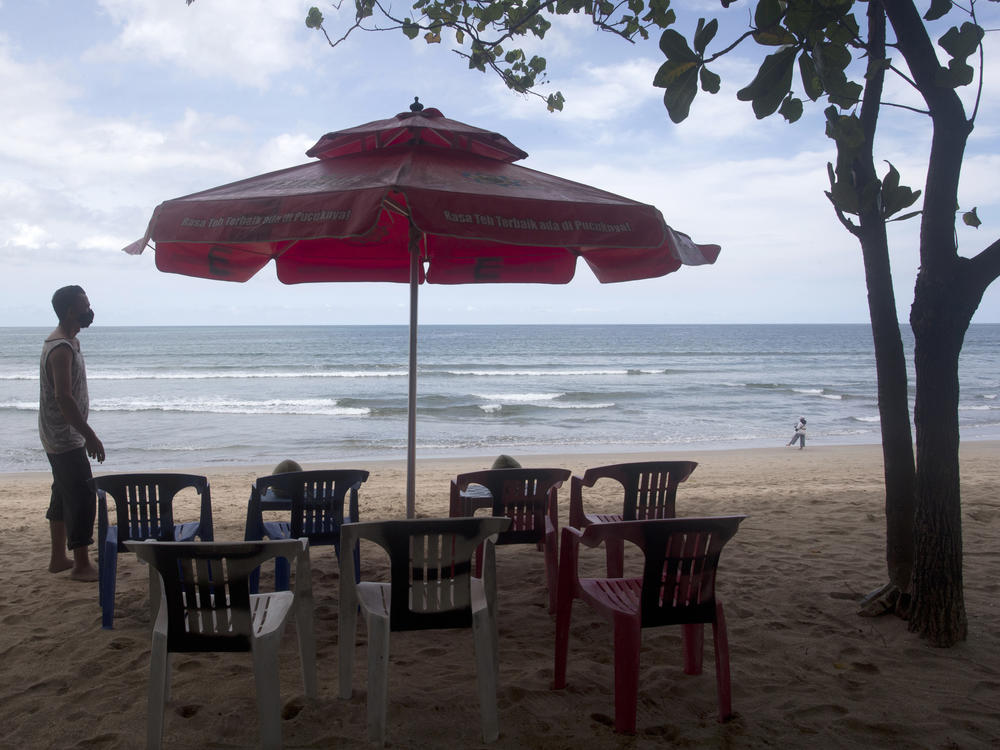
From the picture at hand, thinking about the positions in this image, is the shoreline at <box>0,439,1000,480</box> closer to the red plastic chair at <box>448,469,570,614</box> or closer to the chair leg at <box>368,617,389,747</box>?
the red plastic chair at <box>448,469,570,614</box>

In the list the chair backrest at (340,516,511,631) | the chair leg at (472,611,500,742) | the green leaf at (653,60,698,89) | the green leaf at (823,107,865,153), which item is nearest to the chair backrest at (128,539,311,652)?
the chair backrest at (340,516,511,631)

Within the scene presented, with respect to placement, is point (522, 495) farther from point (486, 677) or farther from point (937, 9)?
point (937, 9)

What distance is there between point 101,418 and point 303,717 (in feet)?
53.6

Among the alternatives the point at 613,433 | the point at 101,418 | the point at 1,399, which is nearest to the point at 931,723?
the point at 613,433

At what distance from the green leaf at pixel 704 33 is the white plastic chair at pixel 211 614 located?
1.97 metres

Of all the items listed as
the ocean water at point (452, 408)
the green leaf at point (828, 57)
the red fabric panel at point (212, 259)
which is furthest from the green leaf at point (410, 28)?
the ocean water at point (452, 408)

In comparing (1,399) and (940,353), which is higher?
(940,353)

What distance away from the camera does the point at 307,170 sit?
362 centimetres

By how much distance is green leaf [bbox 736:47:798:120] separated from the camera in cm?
207

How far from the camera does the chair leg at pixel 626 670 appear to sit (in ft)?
8.11

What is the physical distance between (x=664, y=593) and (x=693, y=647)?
569mm

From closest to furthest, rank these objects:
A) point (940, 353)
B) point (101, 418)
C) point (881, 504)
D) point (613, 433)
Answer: point (940, 353), point (881, 504), point (613, 433), point (101, 418)

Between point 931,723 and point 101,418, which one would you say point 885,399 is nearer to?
point 931,723

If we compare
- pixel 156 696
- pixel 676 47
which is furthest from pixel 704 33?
pixel 156 696
